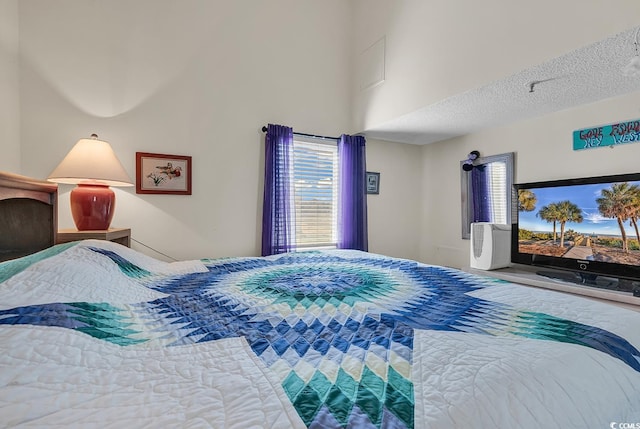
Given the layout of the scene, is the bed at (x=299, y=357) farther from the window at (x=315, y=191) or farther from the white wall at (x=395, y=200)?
the white wall at (x=395, y=200)

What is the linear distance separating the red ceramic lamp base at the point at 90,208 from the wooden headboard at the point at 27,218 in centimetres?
49

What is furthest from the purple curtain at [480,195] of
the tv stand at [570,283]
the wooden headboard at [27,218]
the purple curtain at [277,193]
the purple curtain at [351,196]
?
the wooden headboard at [27,218]

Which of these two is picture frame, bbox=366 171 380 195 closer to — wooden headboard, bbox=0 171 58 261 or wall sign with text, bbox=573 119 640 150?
wall sign with text, bbox=573 119 640 150

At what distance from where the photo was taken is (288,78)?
314cm

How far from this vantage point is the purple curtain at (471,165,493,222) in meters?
3.20

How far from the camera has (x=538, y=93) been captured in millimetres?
2258

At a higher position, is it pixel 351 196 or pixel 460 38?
pixel 460 38

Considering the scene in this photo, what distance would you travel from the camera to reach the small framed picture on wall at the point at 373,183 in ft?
11.9

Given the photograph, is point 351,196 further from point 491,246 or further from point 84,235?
point 84,235

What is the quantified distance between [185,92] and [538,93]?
283 centimetres

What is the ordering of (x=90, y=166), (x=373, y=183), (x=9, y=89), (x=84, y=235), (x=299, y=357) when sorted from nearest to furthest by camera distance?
(x=299, y=357), (x=84, y=235), (x=90, y=166), (x=9, y=89), (x=373, y=183)

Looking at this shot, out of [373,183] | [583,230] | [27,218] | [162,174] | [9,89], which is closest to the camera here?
[27,218]

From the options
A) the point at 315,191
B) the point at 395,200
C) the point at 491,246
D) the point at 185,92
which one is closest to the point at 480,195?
the point at 491,246

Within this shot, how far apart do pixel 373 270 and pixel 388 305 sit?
2.06 feet
